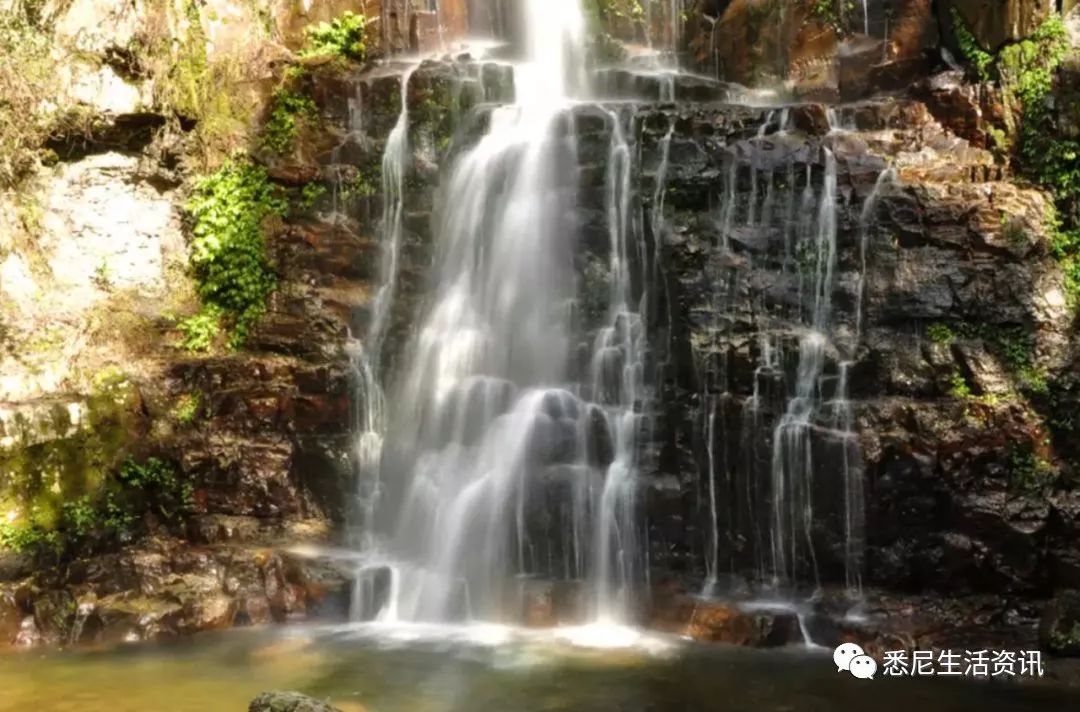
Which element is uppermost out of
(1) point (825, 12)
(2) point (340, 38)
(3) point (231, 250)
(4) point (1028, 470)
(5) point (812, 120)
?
(2) point (340, 38)

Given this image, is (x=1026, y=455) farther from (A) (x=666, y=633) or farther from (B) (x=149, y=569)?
(B) (x=149, y=569)

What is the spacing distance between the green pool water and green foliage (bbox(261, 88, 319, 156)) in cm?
720

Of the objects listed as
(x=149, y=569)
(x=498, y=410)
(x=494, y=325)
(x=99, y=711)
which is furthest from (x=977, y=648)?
(x=149, y=569)

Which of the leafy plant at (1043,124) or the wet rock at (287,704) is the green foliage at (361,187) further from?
the leafy plant at (1043,124)

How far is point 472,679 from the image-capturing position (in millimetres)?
8820

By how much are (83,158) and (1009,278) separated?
12201 mm

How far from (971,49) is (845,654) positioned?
809 cm

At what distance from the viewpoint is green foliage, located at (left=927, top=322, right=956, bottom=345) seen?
10812 mm

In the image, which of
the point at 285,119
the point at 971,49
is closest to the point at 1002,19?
the point at 971,49

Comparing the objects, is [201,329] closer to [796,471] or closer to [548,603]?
[548,603]

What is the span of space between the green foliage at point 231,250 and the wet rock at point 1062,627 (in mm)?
10015

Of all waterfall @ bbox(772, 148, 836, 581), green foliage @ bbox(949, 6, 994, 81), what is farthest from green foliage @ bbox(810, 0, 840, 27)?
waterfall @ bbox(772, 148, 836, 581)

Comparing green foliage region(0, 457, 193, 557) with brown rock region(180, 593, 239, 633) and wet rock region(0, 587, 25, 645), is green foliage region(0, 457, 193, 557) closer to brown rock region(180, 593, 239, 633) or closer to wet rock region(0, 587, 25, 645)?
wet rock region(0, 587, 25, 645)

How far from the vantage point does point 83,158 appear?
44.8 feet
